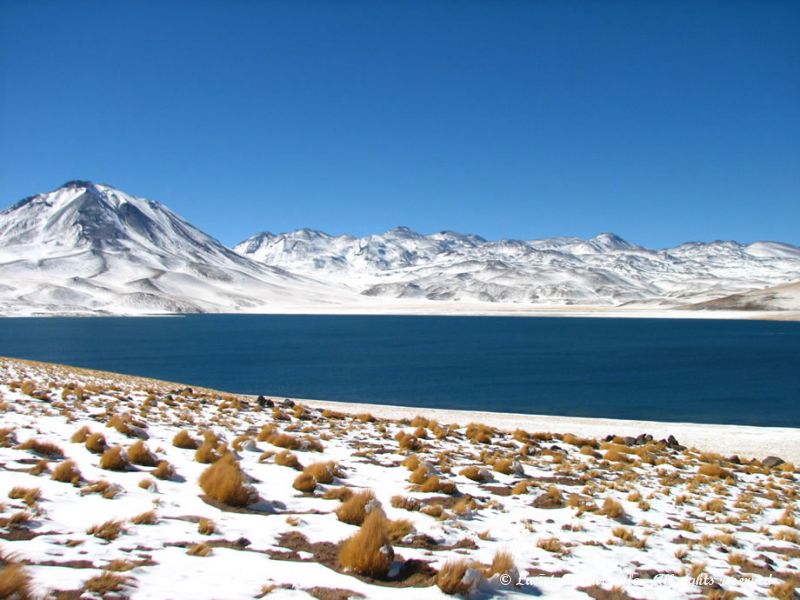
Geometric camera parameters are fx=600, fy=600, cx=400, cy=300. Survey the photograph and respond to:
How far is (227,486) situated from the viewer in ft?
30.7

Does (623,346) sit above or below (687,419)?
above

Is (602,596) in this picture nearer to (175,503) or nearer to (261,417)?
(175,503)

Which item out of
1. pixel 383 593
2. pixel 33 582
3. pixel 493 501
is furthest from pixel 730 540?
pixel 33 582

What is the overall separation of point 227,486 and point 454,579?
14.2 feet

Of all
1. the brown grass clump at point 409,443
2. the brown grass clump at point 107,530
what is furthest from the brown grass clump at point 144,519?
the brown grass clump at point 409,443

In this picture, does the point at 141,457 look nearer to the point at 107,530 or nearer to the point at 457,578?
the point at 107,530

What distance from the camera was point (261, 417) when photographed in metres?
19.8

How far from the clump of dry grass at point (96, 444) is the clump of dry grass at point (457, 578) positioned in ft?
24.6

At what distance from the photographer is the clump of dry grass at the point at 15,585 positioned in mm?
4977

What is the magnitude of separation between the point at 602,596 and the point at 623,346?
86.3 m

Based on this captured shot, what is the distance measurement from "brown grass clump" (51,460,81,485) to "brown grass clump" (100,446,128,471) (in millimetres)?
769

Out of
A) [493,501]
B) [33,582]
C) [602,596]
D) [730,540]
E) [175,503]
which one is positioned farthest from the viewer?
[493,501]

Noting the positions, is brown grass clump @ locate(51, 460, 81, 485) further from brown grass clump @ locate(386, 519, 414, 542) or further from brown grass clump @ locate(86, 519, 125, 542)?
brown grass clump @ locate(386, 519, 414, 542)

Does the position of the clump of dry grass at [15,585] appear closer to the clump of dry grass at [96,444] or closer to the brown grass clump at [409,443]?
the clump of dry grass at [96,444]
